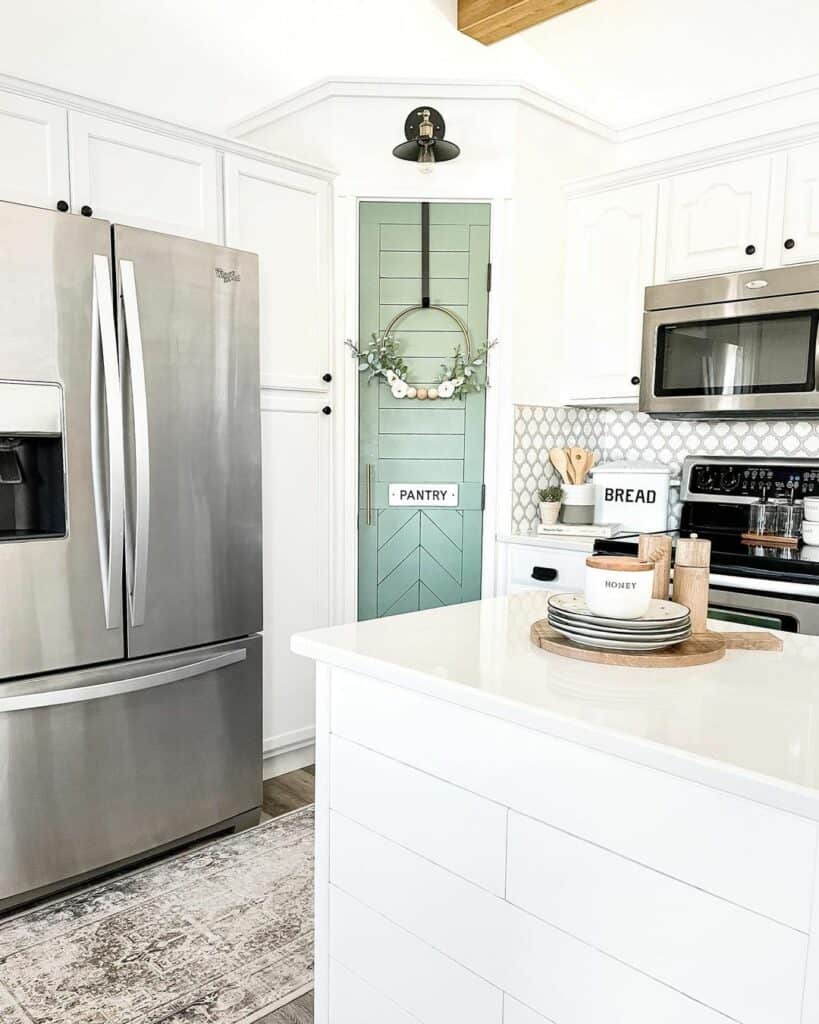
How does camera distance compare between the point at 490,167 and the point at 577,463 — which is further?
the point at 577,463

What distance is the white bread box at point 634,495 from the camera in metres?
3.23

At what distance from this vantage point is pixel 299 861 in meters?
2.45

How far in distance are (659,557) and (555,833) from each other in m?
0.58

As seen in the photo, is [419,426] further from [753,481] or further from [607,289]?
[753,481]

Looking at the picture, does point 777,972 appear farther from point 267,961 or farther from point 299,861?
point 299,861

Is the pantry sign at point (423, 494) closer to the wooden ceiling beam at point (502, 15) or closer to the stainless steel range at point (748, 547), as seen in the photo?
the stainless steel range at point (748, 547)

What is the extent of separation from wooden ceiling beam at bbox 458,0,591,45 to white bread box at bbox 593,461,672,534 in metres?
1.75

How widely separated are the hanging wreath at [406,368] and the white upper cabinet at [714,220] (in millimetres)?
781

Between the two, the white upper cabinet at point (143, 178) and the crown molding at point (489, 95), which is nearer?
the white upper cabinet at point (143, 178)

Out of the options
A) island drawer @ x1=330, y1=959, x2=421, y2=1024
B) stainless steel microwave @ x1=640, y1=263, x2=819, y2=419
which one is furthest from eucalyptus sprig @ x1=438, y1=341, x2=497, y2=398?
island drawer @ x1=330, y1=959, x2=421, y2=1024

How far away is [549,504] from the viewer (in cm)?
328

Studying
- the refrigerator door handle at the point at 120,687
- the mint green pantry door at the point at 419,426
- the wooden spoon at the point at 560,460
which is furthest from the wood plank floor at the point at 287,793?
the wooden spoon at the point at 560,460

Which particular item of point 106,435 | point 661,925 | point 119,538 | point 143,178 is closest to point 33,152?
point 143,178

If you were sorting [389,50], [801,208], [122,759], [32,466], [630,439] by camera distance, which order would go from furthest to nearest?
[630,439] < [389,50] < [801,208] < [122,759] < [32,466]
